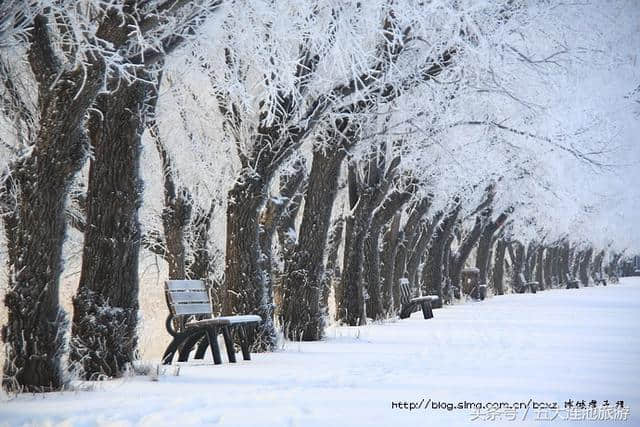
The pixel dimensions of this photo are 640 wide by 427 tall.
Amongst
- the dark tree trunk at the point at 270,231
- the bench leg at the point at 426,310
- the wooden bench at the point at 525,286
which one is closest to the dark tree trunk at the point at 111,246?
the dark tree trunk at the point at 270,231

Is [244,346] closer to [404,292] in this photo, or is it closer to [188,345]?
[188,345]

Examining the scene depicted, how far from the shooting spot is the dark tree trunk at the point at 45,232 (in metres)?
9.14

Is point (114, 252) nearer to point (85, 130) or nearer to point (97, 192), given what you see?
point (97, 192)

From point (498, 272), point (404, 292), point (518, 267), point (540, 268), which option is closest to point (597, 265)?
point (540, 268)

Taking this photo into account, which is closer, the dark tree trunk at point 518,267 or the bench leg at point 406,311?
the bench leg at point 406,311

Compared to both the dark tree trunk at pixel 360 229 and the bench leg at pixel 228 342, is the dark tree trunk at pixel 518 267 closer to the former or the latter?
the dark tree trunk at pixel 360 229

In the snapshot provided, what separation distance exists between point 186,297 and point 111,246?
1.70 metres

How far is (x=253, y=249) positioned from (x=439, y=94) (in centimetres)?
524

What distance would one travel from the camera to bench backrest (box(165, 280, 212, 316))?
1120 centimetres

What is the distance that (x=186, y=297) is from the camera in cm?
1163

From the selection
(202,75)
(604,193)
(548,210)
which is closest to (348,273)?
(202,75)

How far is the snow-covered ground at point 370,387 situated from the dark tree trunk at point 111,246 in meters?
0.54

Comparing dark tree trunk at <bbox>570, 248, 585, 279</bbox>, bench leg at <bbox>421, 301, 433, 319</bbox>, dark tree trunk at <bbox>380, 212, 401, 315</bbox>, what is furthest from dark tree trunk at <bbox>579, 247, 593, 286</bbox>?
bench leg at <bbox>421, 301, 433, 319</bbox>

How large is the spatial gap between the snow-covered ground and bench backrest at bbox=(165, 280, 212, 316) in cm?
72
